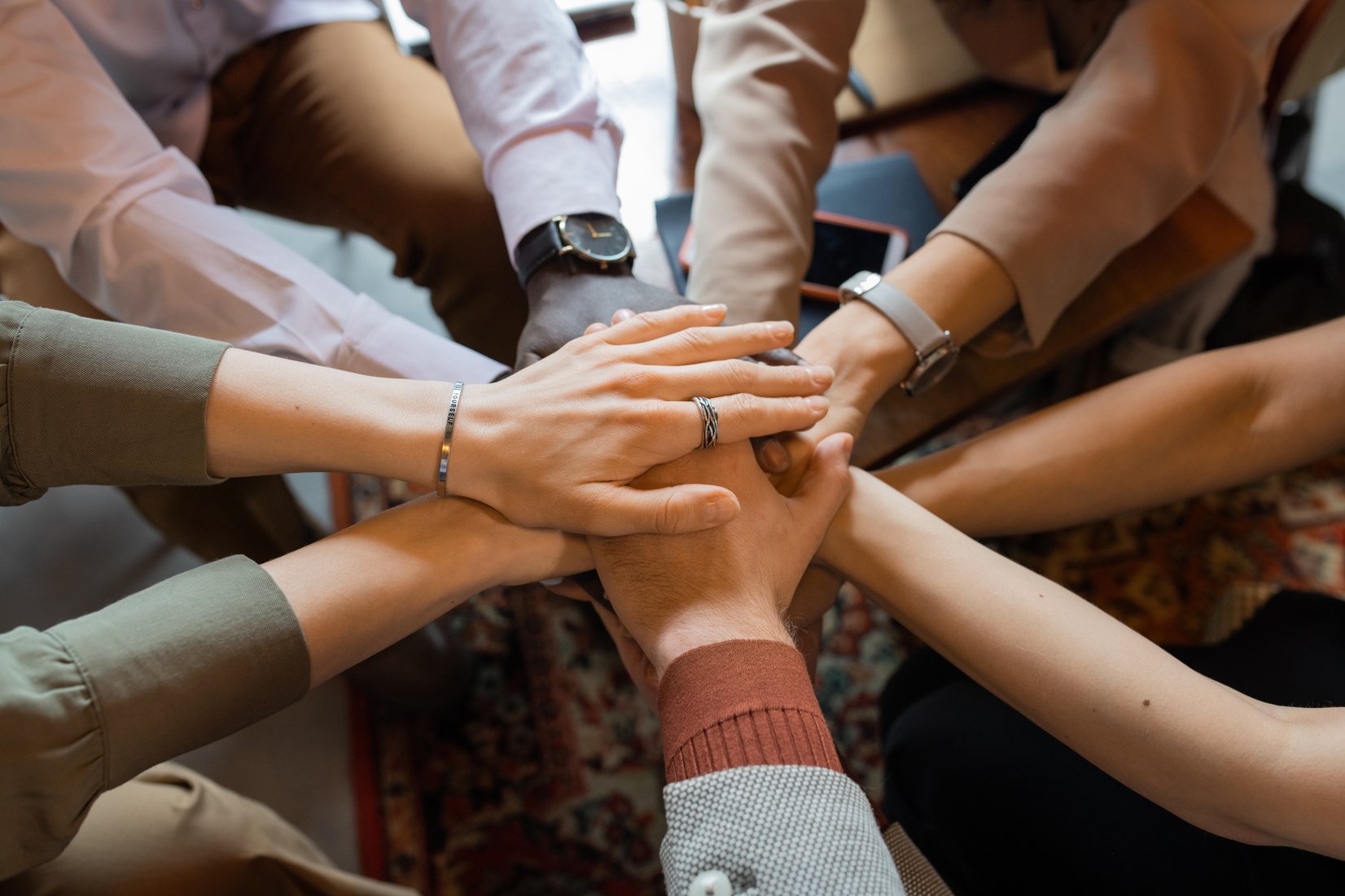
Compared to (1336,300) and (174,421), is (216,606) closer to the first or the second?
(174,421)

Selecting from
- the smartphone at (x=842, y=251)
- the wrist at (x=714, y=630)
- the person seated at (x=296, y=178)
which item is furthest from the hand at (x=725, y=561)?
the smartphone at (x=842, y=251)

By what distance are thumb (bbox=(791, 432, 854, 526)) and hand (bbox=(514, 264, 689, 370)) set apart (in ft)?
0.74

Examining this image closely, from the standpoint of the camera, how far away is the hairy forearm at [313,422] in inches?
29.9

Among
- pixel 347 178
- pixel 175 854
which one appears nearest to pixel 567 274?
pixel 347 178

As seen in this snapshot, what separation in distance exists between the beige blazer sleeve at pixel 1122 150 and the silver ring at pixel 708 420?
1.32 ft

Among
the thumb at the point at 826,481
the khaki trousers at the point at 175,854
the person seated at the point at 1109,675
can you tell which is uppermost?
the thumb at the point at 826,481

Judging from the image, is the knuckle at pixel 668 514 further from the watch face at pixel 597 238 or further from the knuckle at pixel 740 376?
the watch face at pixel 597 238

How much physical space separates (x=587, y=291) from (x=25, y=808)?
64cm

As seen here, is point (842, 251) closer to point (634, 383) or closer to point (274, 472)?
point (634, 383)

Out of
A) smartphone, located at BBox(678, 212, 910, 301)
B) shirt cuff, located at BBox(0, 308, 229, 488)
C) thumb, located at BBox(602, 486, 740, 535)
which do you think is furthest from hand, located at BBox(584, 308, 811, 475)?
shirt cuff, located at BBox(0, 308, 229, 488)

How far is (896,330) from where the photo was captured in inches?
37.1

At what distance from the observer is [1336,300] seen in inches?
57.3

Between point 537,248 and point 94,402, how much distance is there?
18.1 inches

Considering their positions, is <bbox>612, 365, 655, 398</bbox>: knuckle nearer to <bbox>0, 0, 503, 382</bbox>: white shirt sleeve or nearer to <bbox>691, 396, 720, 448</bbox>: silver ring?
<bbox>691, 396, 720, 448</bbox>: silver ring
